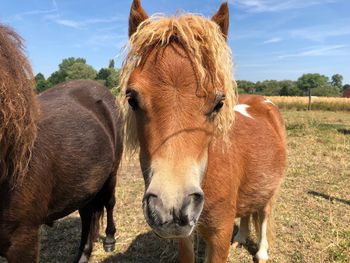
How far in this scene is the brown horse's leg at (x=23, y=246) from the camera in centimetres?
226

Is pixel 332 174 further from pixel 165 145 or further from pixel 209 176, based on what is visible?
pixel 165 145

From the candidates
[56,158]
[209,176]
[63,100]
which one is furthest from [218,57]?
[63,100]

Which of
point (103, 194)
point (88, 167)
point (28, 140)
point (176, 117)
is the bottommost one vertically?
point (103, 194)

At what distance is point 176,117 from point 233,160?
122 centimetres

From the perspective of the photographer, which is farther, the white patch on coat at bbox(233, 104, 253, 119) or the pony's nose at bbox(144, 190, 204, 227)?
the white patch on coat at bbox(233, 104, 253, 119)

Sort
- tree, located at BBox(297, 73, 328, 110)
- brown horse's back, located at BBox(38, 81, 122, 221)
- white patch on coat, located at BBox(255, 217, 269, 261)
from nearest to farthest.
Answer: brown horse's back, located at BBox(38, 81, 122, 221) < white patch on coat, located at BBox(255, 217, 269, 261) < tree, located at BBox(297, 73, 328, 110)

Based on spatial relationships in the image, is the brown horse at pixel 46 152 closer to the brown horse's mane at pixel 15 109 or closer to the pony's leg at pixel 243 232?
the brown horse's mane at pixel 15 109

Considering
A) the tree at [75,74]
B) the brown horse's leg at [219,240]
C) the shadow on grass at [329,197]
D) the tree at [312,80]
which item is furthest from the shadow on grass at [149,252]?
the tree at [312,80]

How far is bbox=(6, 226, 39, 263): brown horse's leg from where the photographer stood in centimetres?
226

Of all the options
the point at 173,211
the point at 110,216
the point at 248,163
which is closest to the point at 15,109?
the point at 173,211

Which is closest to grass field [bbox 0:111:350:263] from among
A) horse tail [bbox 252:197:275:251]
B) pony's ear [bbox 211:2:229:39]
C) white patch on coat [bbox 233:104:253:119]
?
horse tail [bbox 252:197:275:251]

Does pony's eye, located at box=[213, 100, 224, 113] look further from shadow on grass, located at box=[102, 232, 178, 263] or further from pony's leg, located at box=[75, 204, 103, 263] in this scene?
pony's leg, located at box=[75, 204, 103, 263]

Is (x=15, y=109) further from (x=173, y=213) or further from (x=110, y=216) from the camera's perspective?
(x=110, y=216)

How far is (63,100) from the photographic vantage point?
3.28 metres
